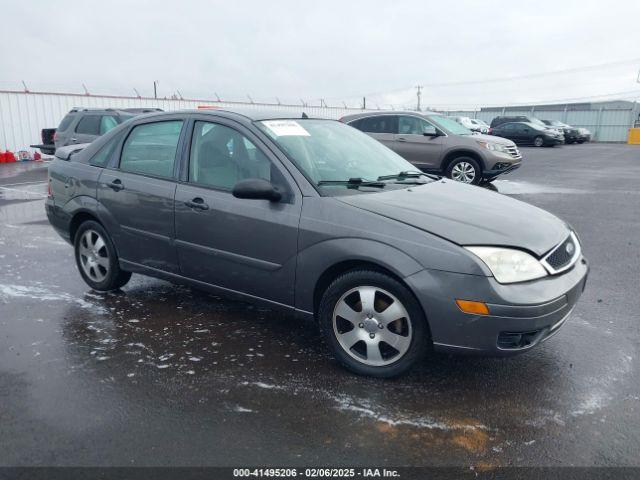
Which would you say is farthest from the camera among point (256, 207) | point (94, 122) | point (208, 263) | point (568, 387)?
point (94, 122)

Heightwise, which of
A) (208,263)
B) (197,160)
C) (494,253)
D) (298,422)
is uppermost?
(197,160)

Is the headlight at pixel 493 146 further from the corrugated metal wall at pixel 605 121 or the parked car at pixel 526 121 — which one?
the corrugated metal wall at pixel 605 121

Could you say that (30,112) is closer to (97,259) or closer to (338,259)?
(97,259)

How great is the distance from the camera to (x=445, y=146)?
11820 mm

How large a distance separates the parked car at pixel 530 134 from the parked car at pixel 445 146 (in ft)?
63.7

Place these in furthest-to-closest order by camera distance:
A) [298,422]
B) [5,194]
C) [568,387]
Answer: [5,194], [568,387], [298,422]

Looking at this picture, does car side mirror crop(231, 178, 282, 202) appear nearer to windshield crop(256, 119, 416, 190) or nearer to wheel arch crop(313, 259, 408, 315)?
windshield crop(256, 119, 416, 190)

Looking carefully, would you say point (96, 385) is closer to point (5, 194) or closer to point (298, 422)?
point (298, 422)

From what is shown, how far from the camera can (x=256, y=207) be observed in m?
3.82

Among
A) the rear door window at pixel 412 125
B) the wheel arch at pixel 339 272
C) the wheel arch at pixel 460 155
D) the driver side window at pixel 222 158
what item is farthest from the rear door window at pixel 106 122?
the wheel arch at pixel 339 272

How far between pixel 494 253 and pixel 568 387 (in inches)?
39.6

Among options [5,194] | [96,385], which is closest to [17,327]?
[96,385]

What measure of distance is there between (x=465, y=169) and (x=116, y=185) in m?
8.61

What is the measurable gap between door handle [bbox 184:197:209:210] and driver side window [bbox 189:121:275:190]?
0.14 metres
